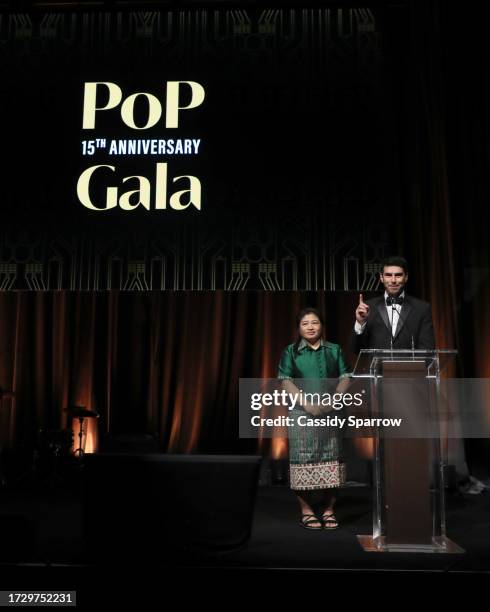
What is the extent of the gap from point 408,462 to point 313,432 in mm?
630

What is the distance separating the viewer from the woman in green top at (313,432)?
125 inches

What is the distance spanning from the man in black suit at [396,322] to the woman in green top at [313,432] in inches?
10.2

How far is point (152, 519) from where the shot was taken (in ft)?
7.63

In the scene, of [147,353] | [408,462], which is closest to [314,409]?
[408,462]

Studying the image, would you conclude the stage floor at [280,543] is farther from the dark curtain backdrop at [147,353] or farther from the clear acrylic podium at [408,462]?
the dark curtain backdrop at [147,353]

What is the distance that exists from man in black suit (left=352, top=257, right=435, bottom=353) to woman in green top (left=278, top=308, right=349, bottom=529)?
0.26 m

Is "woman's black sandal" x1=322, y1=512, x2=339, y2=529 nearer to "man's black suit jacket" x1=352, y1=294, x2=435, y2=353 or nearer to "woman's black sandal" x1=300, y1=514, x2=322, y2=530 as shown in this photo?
"woman's black sandal" x1=300, y1=514, x2=322, y2=530

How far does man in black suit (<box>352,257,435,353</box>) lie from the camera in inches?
119

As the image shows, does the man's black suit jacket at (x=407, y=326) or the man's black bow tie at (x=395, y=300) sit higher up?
the man's black bow tie at (x=395, y=300)

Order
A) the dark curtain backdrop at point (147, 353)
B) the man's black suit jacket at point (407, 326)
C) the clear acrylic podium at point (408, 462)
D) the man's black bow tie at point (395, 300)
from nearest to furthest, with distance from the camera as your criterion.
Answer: the clear acrylic podium at point (408, 462), the man's black bow tie at point (395, 300), the man's black suit jacket at point (407, 326), the dark curtain backdrop at point (147, 353)

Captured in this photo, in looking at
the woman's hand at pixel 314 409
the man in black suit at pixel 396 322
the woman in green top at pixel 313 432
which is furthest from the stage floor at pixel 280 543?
the man in black suit at pixel 396 322

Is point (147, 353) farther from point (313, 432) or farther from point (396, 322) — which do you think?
point (396, 322)

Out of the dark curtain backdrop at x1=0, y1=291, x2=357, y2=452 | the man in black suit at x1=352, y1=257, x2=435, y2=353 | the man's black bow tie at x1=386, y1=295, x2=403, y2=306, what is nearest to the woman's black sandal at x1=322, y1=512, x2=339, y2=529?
the man in black suit at x1=352, y1=257, x2=435, y2=353

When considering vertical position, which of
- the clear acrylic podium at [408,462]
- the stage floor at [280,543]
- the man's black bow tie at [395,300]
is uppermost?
the man's black bow tie at [395,300]
